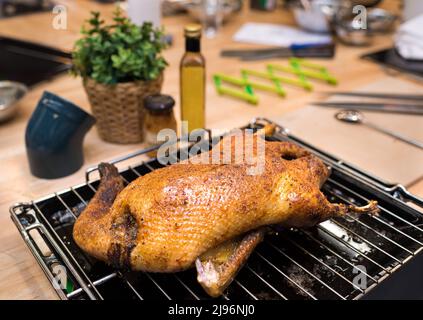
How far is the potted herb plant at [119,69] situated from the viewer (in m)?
1.24

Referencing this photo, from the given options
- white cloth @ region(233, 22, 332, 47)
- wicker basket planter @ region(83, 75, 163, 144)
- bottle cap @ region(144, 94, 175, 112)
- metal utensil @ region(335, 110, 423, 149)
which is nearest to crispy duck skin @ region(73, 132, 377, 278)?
bottle cap @ region(144, 94, 175, 112)

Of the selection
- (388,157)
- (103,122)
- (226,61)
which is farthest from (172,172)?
(226,61)

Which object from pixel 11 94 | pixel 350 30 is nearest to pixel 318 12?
pixel 350 30

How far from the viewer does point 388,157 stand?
1.31 m

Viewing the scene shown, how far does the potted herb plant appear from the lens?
1.24 meters

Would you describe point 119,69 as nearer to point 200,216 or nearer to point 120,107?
point 120,107

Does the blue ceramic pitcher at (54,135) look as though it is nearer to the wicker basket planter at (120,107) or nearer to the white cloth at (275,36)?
the wicker basket planter at (120,107)

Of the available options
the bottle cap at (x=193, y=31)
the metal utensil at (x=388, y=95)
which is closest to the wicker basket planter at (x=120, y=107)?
the bottle cap at (x=193, y=31)

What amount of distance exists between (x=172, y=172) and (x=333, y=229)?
A: 0.38 m

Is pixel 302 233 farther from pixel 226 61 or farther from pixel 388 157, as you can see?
pixel 226 61

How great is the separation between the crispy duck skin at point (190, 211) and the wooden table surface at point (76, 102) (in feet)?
0.55

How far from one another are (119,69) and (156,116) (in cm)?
17

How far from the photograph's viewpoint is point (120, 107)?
1271 millimetres

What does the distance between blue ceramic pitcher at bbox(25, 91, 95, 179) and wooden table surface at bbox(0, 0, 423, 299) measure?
36 millimetres
